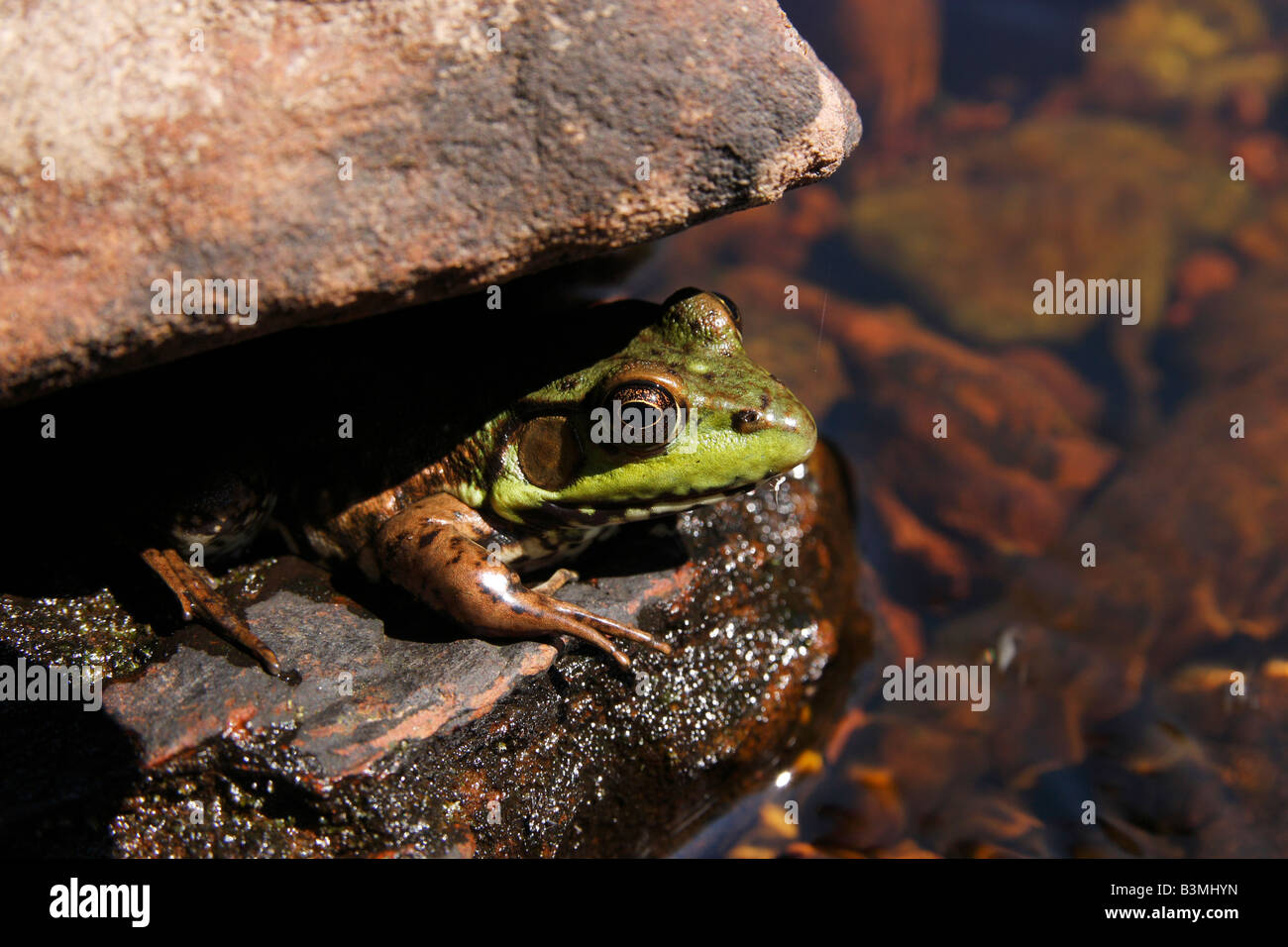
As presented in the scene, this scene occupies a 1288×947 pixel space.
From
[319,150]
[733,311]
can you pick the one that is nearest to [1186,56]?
[733,311]

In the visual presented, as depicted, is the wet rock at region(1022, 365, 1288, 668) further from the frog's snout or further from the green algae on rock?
the frog's snout

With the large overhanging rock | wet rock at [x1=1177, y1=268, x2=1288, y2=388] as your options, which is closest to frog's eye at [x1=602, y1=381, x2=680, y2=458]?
the large overhanging rock

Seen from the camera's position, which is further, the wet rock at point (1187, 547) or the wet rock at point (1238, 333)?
the wet rock at point (1238, 333)

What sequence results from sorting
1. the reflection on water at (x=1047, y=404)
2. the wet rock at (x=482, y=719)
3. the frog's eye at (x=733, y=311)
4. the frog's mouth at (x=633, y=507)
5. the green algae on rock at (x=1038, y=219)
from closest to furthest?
the wet rock at (x=482, y=719), the frog's mouth at (x=633, y=507), the frog's eye at (x=733, y=311), the reflection on water at (x=1047, y=404), the green algae on rock at (x=1038, y=219)

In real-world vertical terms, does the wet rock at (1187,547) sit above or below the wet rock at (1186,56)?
below

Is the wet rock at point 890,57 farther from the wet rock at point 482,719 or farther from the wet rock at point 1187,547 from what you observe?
the wet rock at point 482,719

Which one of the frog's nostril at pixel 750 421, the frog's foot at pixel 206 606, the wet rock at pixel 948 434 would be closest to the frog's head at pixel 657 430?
the frog's nostril at pixel 750 421

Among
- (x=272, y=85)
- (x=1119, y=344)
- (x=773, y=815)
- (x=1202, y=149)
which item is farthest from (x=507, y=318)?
(x=1202, y=149)
